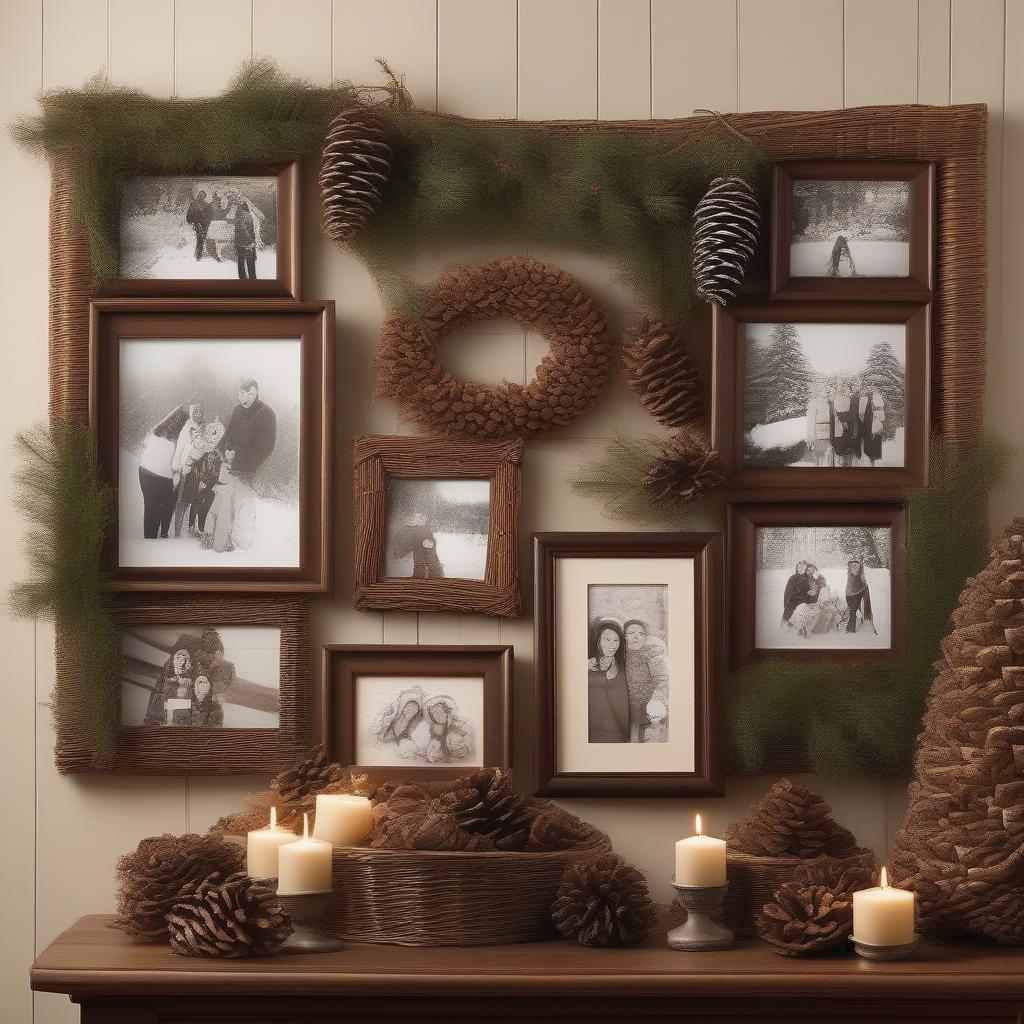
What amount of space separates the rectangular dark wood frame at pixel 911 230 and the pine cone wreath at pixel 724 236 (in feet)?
0.16

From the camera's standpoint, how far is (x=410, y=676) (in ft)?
4.67

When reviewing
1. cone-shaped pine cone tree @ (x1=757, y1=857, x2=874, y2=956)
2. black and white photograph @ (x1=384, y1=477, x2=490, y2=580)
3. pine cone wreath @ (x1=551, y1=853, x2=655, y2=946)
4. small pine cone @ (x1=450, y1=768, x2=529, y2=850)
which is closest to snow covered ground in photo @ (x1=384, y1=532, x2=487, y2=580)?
black and white photograph @ (x1=384, y1=477, x2=490, y2=580)

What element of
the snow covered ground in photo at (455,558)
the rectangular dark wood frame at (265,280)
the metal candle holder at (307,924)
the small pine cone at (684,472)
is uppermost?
the rectangular dark wood frame at (265,280)

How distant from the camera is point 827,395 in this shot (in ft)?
4.72

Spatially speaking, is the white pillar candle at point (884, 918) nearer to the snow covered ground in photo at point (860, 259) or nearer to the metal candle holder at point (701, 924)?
the metal candle holder at point (701, 924)

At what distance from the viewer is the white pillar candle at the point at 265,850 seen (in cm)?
124

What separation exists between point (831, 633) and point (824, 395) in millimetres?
292

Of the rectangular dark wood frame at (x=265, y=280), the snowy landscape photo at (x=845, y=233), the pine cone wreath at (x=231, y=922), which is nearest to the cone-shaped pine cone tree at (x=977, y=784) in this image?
the snowy landscape photo at (x=845, y=233)

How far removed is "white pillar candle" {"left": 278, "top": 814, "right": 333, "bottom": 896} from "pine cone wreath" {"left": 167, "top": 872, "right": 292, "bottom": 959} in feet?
0.06

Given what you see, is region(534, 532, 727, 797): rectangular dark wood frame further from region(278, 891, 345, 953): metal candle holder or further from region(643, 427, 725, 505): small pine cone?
region(278, 891, 345, 953): metal candle holder

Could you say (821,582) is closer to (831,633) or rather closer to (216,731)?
(831,633)

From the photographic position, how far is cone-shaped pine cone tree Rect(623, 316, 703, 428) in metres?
1.42

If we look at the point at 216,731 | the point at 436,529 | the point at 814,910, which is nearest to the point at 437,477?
the point at 436,529

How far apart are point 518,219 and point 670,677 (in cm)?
60
